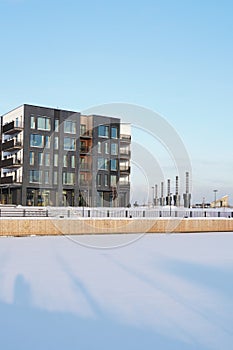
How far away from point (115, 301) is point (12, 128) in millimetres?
32993

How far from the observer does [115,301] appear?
6102 millimetres

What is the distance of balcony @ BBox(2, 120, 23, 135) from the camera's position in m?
36.8

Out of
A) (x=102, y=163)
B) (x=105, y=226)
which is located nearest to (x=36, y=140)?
(x=102, y=163)

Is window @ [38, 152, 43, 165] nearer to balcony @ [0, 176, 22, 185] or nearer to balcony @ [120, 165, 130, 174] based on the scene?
balcony @ [0, 176, 22, 185]

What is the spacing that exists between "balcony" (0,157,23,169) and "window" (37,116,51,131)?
3.42 metres

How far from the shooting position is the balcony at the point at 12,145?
1451 inches

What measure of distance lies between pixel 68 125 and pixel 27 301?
3292 cm

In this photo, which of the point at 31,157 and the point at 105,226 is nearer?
the point at 105,226

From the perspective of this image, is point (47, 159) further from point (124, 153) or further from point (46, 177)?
point (124, 153)

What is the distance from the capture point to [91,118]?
39.6m

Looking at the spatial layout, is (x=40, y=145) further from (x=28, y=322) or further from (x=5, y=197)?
(x=28, y=322)

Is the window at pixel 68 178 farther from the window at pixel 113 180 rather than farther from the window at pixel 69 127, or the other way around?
the window at pixel 113 180

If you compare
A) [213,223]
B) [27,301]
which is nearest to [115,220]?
[213,223]

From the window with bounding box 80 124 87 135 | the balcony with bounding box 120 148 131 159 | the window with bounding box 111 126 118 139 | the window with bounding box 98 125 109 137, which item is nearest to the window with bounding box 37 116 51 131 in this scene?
the window with bounding box 80 124 87 135
